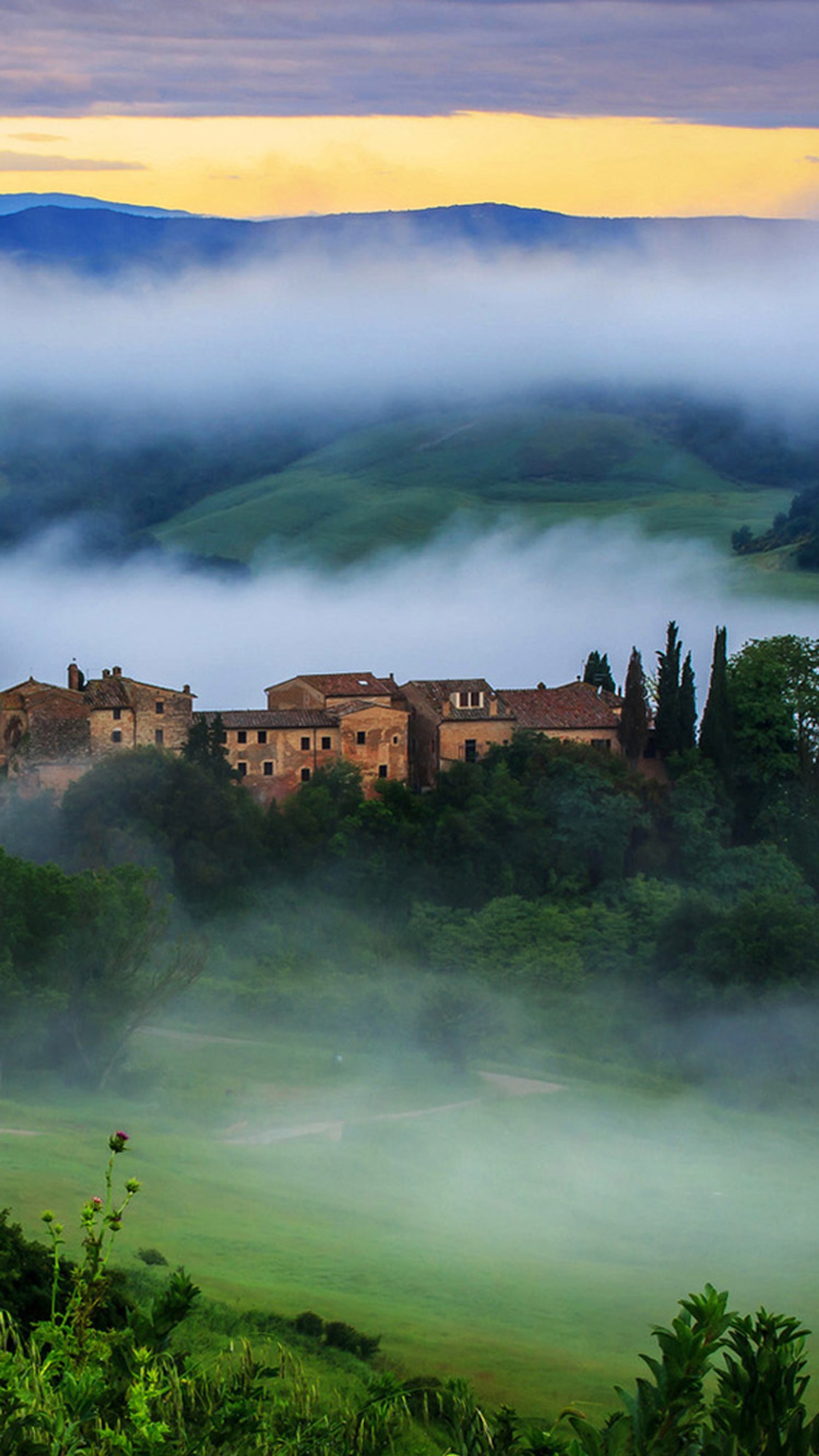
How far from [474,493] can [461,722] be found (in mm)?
72525

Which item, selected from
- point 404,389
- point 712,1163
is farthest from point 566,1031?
point 404,389

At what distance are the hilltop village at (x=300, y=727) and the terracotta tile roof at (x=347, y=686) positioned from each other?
0.12 feet

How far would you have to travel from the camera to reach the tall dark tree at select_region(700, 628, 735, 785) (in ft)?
154

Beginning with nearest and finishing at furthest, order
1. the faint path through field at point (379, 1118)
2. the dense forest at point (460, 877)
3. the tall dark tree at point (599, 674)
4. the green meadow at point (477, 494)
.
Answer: the faint path through field at point (379, 1118) < the dense forest at point (460, 877) < the tall dark tree at point (599, 674) < the green meadow at point (477, 494)

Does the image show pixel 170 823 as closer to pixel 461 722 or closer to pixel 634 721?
pixel 461 722

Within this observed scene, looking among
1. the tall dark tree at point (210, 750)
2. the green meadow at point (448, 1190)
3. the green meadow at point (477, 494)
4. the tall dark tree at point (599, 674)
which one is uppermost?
the green meadow at point (477, 494)

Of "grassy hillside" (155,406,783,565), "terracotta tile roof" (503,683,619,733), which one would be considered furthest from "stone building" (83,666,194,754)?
"grassy hillside" (155,406,783,565)

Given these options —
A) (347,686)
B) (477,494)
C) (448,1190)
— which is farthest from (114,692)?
(477,494)

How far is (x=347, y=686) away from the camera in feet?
154

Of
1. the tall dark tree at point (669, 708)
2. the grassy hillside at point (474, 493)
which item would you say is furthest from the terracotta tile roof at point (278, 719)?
the grassy hillside at point (474, 493)

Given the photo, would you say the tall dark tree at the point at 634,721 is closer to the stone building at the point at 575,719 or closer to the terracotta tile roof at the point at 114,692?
the stone building at the point at 575,719

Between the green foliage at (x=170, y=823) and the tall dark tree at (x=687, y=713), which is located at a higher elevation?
the tall dark tree at (x=687, y=713)

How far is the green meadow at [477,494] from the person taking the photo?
111125 mm

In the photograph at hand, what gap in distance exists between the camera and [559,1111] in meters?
35.8
